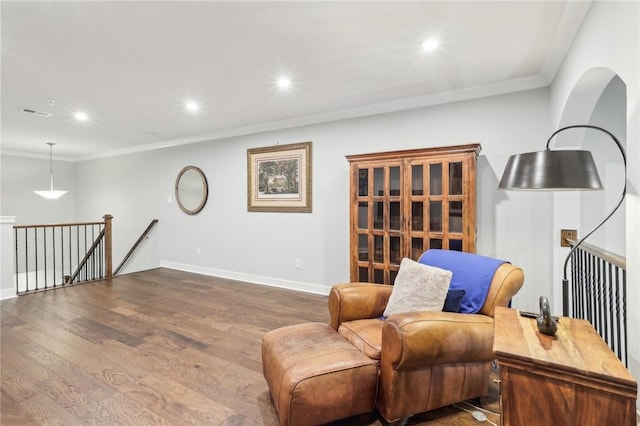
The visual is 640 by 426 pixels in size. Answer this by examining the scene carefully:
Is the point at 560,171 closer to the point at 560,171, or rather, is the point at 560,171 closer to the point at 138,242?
the point at 560,171

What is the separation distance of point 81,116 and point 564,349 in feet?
17.1

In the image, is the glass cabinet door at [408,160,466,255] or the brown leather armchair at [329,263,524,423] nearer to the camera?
the brown leather armchair at [329,263,524,423]

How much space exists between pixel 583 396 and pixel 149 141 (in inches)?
249

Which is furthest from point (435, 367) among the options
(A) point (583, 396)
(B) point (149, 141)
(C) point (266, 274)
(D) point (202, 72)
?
(B) point (149, 141)

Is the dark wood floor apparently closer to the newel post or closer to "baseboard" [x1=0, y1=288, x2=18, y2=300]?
"baseboard" [x1=0, y1=288, x2=18, y2=300]

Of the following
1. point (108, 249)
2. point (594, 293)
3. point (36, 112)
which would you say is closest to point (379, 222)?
point (594, 293)

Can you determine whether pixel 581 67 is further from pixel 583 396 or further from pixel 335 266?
pixel 335 266

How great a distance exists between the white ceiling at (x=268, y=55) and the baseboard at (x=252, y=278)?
7.35 ft

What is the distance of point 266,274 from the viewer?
462cm

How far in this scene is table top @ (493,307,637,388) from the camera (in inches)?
40.6

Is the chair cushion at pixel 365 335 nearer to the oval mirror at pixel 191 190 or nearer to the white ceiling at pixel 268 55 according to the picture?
the white ceiling at pixel 268 55

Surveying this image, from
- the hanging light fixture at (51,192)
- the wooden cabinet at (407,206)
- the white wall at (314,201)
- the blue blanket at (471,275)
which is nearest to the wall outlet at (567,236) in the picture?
the white wall at (314,201)

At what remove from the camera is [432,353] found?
152 cm

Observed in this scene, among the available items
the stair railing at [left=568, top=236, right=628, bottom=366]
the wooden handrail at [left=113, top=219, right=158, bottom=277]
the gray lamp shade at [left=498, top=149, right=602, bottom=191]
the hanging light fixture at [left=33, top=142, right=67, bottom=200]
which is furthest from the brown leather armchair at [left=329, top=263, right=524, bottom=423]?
the hanging light fixture at [left=33, top=142, right=67, bottom=200]
